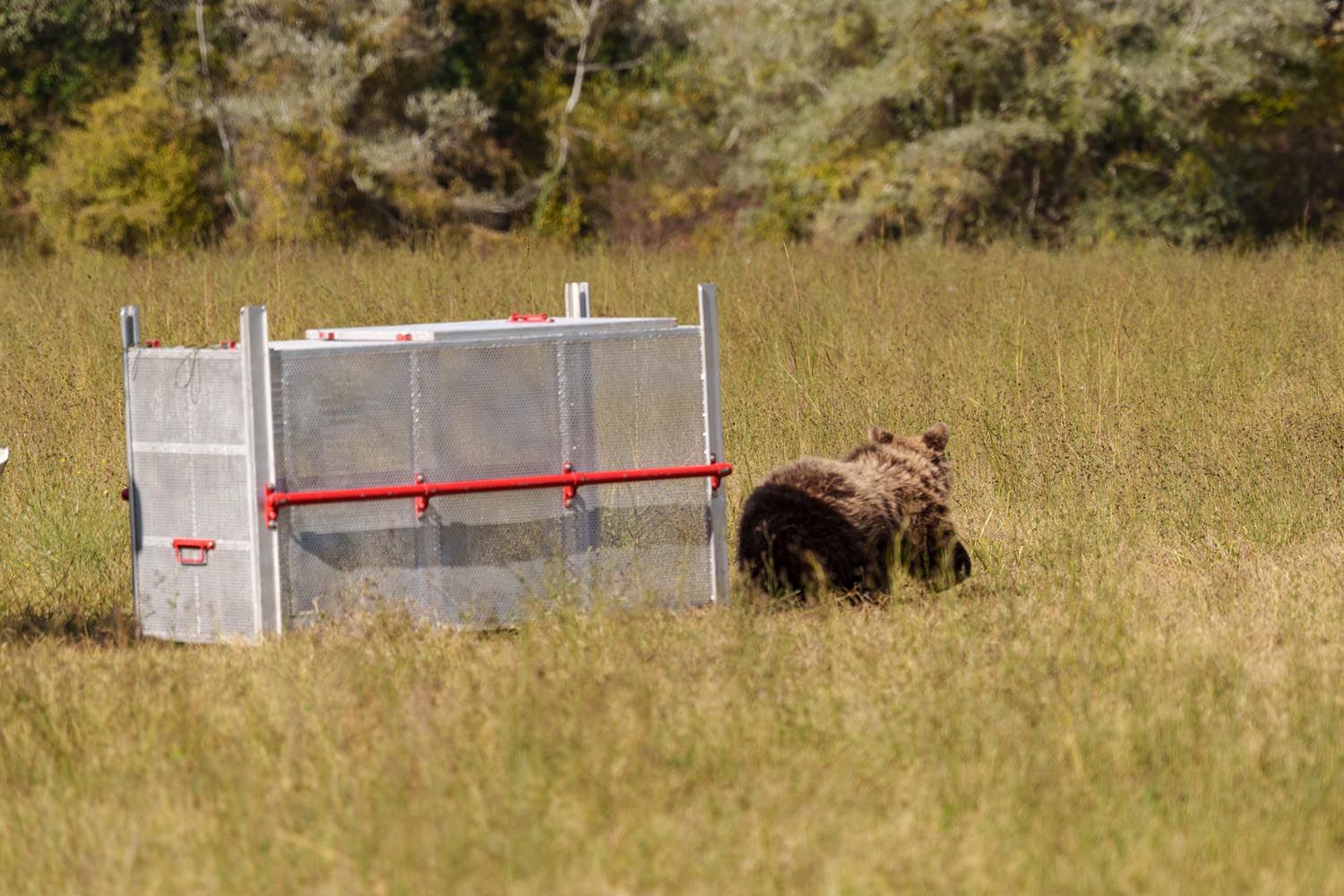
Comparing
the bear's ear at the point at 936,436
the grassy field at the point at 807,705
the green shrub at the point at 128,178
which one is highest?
the green shrub at the point at 128,178

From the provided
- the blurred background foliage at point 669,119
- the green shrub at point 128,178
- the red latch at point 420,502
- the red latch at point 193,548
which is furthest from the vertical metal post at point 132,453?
the green shrub at point 128,178

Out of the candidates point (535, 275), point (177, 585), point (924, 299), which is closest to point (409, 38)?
point (535, 275)

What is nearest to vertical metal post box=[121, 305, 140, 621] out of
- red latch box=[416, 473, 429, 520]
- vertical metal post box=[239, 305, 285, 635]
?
vertical metal post box=[239, 305, 285, 635]

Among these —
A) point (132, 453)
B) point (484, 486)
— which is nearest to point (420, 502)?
point (484, 486)

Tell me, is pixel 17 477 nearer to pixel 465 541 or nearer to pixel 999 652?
pixel 465 541

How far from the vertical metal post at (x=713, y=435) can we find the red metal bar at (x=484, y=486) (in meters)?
0.07

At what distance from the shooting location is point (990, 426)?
9.49m

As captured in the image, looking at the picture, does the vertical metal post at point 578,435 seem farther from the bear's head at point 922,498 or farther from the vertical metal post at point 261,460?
the bear's head at point 922,498

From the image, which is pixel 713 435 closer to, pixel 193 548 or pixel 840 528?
pixel 840 528

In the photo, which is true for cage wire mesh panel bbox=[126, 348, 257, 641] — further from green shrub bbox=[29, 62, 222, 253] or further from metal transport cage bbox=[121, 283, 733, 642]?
green shrub bbox=[29, 62, 222, 253]

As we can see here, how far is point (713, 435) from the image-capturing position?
6.36m

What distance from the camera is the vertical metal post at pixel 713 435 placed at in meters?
6.31

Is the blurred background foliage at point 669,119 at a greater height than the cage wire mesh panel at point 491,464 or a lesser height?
greater

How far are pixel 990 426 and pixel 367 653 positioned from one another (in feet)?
16.1
